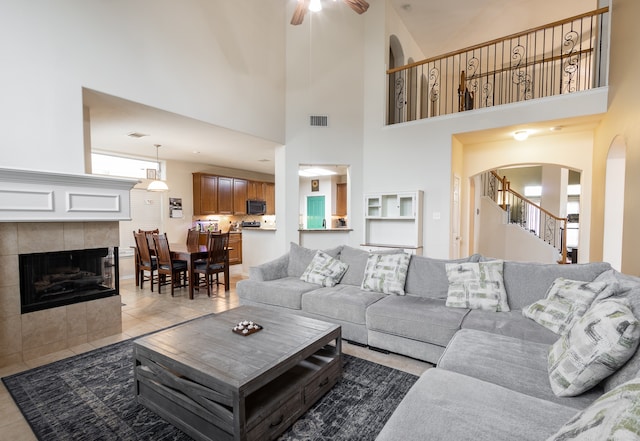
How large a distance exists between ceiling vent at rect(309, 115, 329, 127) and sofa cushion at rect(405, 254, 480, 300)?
10.9 ft

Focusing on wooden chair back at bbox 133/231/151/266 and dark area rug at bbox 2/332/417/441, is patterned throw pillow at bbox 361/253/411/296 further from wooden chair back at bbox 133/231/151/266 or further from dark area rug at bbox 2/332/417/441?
wooden chair back at bbox 133/231/151/266

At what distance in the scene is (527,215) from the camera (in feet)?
24.7

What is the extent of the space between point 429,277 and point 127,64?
3.96 meters

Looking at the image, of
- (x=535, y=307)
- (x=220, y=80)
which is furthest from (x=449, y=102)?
(x=535, y=307)

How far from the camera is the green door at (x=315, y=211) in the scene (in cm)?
930

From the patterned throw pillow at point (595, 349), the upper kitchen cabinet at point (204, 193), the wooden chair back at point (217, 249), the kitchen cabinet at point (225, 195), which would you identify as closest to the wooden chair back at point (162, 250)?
the wooden chair back at point (217, 249)

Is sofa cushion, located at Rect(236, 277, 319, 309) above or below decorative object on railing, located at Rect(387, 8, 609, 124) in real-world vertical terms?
below

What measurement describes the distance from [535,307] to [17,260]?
4.43m

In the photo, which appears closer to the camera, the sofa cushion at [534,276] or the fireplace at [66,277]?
the sofa cushion at [534,276]

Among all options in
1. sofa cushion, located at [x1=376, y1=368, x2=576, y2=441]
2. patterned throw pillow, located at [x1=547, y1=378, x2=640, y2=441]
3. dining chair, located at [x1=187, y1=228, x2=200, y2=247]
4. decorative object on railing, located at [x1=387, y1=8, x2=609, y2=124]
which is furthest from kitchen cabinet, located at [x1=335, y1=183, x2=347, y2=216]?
patterned throw pillow, located at [x1=547, y1=378, x2=640, y2=441]

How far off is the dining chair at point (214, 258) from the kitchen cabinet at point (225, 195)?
2.96 metres

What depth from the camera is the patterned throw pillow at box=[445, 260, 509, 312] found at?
262cm

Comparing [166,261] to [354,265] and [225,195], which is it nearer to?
[354,265]

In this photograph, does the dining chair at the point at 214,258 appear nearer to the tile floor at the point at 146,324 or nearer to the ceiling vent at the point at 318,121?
the tile floor at the point at 146,324
